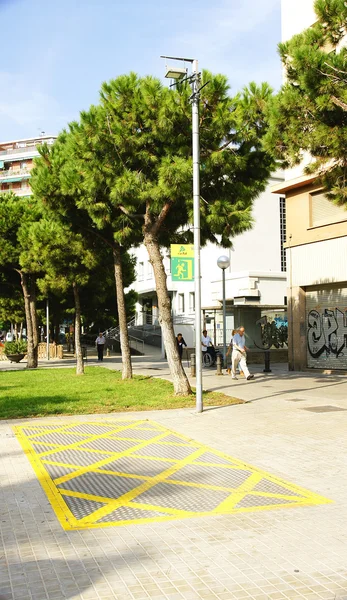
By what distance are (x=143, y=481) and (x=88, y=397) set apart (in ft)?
27.5

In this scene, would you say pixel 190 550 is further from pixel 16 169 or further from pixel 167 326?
pixel 16 169

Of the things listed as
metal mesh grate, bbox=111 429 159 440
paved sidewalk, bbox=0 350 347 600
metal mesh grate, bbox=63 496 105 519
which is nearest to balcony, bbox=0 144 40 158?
metal mesh grate, bbox=111 429 159 440

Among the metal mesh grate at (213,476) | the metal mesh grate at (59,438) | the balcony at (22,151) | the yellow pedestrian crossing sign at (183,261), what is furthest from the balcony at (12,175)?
the metal mesh grate at (213,476)

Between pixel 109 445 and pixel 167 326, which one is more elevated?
pixel 167 326

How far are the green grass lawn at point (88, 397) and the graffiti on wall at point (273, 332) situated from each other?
951cm

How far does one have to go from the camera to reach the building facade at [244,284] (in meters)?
28.6

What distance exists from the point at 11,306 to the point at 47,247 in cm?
2922

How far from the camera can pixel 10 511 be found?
19.0 feet

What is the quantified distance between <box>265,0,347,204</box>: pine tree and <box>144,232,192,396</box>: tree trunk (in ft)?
13.3

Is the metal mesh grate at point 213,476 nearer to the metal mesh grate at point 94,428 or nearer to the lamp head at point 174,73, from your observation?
the metal mesh grate at point 94,428

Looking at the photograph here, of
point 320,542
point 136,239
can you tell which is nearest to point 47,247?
point 136,239

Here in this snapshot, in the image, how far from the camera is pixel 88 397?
15148 mm

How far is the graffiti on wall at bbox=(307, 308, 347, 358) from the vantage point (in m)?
21.8

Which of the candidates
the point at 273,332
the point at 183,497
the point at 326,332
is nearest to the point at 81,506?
the point at 183,497
